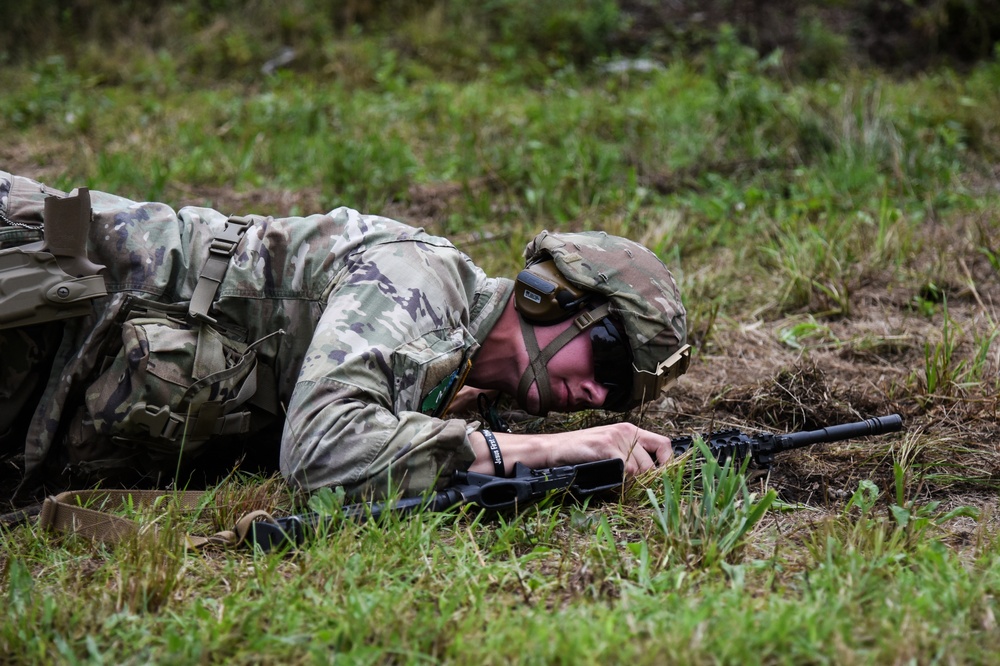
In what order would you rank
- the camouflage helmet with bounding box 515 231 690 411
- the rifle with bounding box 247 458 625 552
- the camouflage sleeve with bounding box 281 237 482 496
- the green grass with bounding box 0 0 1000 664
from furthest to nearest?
1. the camouflage helmet with bounding box 515 231 690 411
2. the camouflage sleeve with bounding box 281 237 482 496
3. the rifle with bounding box 247 458 625 552
4. the green grass with bounding box 0 0 1000 664

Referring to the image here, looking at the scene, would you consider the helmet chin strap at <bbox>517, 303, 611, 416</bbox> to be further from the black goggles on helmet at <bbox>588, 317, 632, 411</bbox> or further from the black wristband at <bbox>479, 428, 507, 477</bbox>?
the black wristband at <bbox>479, 428, 507, 477</bbox>

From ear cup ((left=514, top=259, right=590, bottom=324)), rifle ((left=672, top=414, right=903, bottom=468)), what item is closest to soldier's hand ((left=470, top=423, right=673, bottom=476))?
rifle ((left=672, top=414, right=903, bottom=468))

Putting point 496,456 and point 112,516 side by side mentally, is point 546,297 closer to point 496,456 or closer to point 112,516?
point 496,456

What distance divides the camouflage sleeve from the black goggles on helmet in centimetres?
51

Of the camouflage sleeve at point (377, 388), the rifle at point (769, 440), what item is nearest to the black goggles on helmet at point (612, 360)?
the rifle at point (769, 440)

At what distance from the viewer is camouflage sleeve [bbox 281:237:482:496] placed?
2461 mm

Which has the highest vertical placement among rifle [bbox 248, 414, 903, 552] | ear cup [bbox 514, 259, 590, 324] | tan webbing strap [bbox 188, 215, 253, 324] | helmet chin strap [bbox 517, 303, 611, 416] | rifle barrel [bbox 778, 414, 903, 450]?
tan webbing strap [bbox 188, 215, 253, 324]

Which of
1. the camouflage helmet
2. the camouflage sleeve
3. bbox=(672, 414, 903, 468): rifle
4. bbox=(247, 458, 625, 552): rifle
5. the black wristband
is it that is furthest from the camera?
the camouflage helmet

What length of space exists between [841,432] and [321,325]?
1.67 metres

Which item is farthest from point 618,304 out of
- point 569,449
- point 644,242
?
point 644,242

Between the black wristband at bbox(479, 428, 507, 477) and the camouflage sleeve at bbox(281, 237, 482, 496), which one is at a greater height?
the camouflage sleeve at bbox(281, 237, 482, 496)

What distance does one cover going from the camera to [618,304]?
2.98 m

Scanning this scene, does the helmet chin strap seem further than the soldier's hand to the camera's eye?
Yes

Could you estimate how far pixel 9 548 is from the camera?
2.36 m
